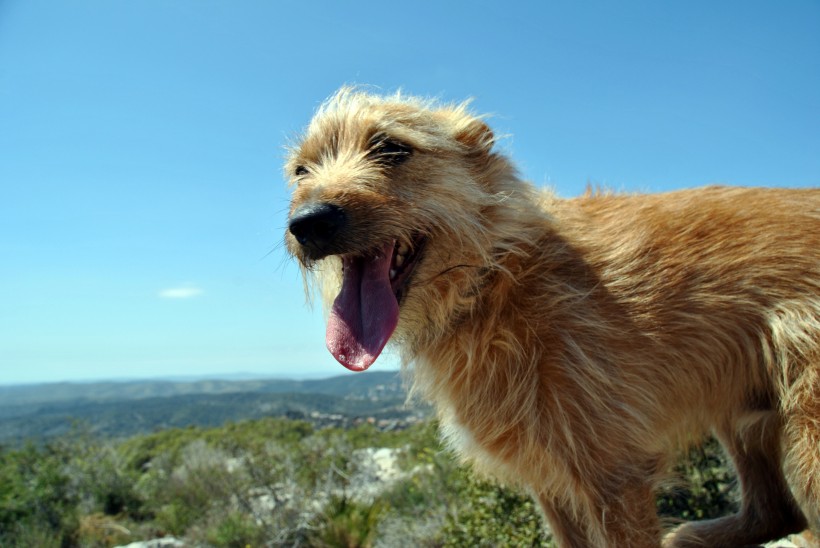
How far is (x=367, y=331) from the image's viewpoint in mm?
2430

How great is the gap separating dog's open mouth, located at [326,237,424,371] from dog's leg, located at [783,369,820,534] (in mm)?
1821

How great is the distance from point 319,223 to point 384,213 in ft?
0.97

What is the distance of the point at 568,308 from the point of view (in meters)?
2.51

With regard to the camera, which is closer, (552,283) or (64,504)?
(552,283)

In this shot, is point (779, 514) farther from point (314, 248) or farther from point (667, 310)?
point (314, 248)

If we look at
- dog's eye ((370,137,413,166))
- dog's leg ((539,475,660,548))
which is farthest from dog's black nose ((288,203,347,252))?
dog's leg ((539,475,660,548))

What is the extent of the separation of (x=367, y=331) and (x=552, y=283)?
920mm

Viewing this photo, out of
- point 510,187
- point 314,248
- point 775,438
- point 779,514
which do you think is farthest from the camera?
point 779,514

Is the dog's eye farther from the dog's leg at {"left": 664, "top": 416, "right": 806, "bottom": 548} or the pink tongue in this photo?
the dog's leg at {"left": 664, "top": 416, "right": 806, "bottom": 548}

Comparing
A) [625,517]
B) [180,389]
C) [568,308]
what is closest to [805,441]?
[625,517]


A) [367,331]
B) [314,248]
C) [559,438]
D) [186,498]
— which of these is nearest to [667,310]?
[559,438]

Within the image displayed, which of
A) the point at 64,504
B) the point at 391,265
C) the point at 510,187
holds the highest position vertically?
the point at 510,187

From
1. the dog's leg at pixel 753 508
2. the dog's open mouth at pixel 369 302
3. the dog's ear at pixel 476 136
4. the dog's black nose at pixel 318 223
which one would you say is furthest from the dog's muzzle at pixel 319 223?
the dog's leg at pixel 753 508

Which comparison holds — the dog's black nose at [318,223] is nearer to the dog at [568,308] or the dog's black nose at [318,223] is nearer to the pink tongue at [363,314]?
the dog at [568,308]
